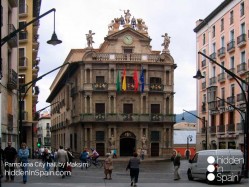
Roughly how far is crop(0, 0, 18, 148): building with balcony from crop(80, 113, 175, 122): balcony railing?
96.4ft

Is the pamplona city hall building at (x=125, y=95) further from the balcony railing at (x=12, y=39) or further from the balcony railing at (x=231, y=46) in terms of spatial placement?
the balcony railing at (x=12, y=39)

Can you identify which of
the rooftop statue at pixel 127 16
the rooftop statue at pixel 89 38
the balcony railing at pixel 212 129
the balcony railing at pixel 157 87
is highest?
the rooftop statue at pixel 127 16

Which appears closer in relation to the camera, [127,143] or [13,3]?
[13,3]

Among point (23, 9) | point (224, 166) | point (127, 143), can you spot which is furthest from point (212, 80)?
point (224, 166)

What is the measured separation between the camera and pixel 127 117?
Result: 63562 mm

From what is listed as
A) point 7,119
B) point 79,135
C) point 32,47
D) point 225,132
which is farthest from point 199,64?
point 7,119

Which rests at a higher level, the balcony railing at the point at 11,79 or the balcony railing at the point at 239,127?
the balcony railing at the point at 11,79

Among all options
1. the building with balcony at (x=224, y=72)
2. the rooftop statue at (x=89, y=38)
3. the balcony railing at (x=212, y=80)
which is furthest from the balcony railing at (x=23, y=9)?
the balcony railing at (x=212, y=80)

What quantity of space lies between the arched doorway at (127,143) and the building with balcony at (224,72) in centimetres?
827

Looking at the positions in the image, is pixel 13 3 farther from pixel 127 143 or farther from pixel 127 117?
pixel 127 143

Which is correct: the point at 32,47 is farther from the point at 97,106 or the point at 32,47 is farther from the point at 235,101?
the point at 235,101

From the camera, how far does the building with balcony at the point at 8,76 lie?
27938mm

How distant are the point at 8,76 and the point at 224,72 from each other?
3095cm

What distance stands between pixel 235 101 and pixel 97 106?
62.5 ft
